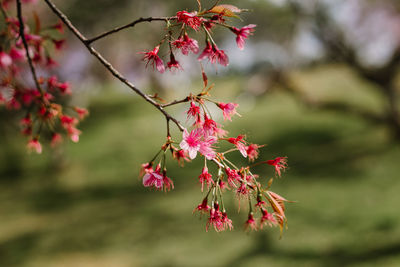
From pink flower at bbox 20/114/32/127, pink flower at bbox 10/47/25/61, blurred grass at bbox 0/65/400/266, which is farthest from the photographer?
blurred grass at bbox 0/65/400/266

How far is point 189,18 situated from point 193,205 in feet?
17.7

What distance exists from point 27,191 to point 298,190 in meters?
5.47

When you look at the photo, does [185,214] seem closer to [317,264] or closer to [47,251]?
[47,251]

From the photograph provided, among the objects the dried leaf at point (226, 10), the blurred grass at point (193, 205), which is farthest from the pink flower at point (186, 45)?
the blurred grass at point (193, 205)

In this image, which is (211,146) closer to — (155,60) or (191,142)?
(191,142)

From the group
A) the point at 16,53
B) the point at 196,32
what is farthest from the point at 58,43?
the point at 196,32

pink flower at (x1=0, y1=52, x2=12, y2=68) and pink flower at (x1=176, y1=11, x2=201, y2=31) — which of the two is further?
pink flower at (x1=0, y1=52, x2=12, y2=68)

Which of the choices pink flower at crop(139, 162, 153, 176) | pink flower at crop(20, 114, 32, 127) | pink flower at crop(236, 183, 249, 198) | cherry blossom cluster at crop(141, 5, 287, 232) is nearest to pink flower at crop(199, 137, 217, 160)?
cherry blossom cluster at crop(141, 5, 287, 232)

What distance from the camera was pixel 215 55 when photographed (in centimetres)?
113

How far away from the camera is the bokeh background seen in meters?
4.71

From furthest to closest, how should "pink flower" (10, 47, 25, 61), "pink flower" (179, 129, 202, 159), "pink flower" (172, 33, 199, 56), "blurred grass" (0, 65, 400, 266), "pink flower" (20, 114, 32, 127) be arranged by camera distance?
"blurred grass" (0, 65, 400, 266) → "pink flower" (10, 47, 25, 61) → "pink flower" (20, 114, 32, 127) → "pink flower" (172, 33, 199, 56) → "pink flower" (179, 129, 202, 159)

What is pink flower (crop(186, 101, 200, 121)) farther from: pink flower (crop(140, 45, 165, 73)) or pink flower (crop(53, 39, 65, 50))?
pink flower (crop(53, 39, 65, 50))

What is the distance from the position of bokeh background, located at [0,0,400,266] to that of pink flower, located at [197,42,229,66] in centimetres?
21

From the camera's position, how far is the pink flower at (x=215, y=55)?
3.71 feet
